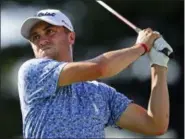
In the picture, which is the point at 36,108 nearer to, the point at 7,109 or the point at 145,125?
the point at 145,125

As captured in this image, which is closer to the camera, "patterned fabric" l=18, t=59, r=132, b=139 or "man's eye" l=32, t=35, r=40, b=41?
"patterned fabric" l=18, t=59, r=132, b=139

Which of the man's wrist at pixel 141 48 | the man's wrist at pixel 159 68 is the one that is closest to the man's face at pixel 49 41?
the man's wrist at pixel 141 48

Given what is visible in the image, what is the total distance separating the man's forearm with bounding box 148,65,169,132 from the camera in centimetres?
609

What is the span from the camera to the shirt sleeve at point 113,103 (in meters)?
→ 5.97

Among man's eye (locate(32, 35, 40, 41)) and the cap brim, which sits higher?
the cap brim

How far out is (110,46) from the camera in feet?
48.3

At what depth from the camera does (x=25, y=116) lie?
5.66m

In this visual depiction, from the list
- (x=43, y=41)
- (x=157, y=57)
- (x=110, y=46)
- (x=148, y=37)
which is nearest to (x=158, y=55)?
(x=157, y=57)

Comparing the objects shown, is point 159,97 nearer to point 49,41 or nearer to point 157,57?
point 157,57

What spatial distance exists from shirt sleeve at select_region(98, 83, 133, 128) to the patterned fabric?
0.08 m

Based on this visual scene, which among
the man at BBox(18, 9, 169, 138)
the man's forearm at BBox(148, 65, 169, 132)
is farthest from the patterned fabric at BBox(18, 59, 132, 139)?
the man's forearm at BBox(148, 65, 169, 132)

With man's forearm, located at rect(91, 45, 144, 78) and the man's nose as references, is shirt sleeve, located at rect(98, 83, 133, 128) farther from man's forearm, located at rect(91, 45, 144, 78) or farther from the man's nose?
the man's nose

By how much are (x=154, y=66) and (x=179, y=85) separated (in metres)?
Result: 8.37

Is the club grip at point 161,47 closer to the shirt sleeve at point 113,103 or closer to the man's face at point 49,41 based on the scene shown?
the shirt sleeve at point 113,103
